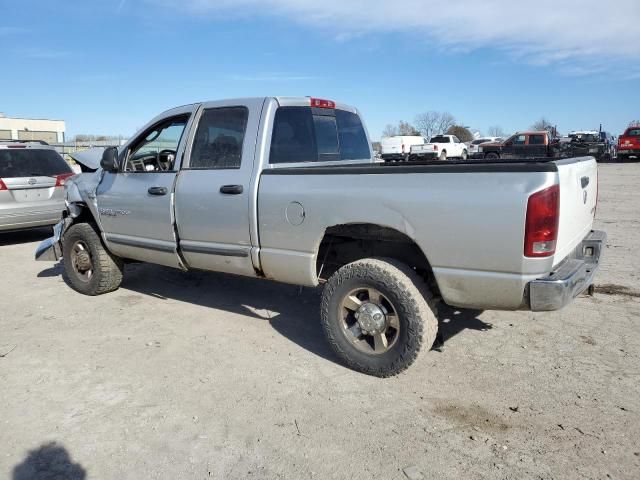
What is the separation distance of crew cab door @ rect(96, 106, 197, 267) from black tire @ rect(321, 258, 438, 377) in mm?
1837

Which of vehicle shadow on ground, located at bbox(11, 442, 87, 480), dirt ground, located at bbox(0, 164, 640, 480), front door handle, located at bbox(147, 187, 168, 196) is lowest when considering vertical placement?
vehicle shadow on ground, located at bbox(11, 442, 87, 480)

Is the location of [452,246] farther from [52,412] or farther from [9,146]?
[9,146]

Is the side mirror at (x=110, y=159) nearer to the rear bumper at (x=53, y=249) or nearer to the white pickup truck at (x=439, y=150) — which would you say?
the rear bumper at (x=53, y=249)

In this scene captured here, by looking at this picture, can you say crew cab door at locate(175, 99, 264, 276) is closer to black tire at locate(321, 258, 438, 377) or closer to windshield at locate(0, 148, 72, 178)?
black tire at locate(321, 258, 438, 377)

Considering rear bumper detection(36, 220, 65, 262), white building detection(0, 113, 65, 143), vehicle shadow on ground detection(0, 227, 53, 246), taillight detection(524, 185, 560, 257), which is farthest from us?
white building detection(0, 113, 65, 143)

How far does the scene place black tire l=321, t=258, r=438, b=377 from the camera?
346 centimetres

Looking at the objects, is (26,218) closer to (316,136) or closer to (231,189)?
(231,189)

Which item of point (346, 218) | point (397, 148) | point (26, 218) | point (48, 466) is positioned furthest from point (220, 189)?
point (397, 148)

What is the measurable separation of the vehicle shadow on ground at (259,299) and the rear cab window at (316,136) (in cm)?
153

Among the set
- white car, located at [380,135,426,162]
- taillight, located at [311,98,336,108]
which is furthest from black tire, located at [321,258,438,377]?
white car, located at [380,135,426,162]

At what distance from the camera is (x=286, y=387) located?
360 centimetres

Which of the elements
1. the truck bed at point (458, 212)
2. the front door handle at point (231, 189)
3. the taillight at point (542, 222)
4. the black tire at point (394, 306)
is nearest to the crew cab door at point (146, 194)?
the front door handle at point (231, 189)

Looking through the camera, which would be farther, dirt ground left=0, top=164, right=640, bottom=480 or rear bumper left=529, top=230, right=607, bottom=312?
rear bumper left=529, top=230, right=607, bottom=312

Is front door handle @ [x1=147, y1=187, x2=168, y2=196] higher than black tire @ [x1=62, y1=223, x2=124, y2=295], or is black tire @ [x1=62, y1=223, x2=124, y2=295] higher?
front door handle @ [x1=147, y1=187, x2=168, y2=196]
